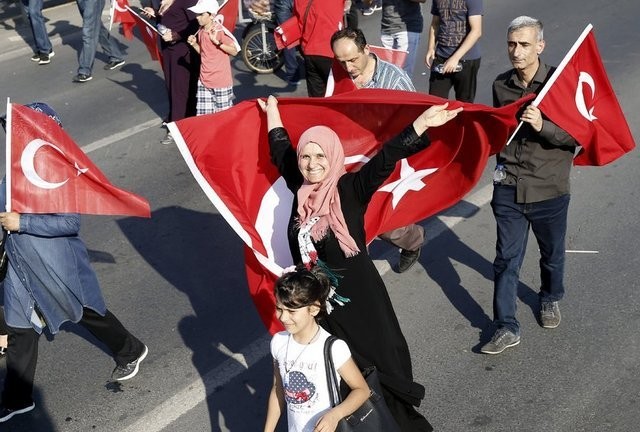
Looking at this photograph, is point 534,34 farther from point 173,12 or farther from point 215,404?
point 173,12

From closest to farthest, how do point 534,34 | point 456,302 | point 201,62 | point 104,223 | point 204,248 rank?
point 534,34 < point 456,302 < point 204,248 < point 104,223 < point 201,62

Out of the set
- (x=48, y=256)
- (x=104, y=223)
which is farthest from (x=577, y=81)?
(x=104, y=223)

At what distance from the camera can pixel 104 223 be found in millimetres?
8562

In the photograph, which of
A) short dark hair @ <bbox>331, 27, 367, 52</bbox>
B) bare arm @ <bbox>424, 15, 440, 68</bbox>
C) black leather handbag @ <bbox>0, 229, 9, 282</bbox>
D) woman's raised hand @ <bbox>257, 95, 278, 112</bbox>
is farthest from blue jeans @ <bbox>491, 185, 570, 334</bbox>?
black leather handbag @ <bbox>0, 229, 9, 282</bbox>

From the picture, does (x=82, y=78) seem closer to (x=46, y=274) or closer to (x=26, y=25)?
(x=26, y=25)

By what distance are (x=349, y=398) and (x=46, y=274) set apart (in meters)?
2.40

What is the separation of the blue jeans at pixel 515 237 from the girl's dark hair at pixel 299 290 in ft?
6.81

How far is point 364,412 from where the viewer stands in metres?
4.34

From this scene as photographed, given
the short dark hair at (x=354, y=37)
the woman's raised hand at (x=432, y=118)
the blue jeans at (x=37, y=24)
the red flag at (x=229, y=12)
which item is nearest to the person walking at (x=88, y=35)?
the blue jeans at (x=37, y=24)

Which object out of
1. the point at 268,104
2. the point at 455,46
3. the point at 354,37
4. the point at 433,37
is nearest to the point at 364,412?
the point at 268,104

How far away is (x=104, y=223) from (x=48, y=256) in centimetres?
277

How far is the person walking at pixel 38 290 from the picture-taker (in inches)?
227

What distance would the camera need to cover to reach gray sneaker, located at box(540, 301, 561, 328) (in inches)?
257

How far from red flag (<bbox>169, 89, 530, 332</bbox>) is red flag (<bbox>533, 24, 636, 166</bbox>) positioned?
0.99 feet
